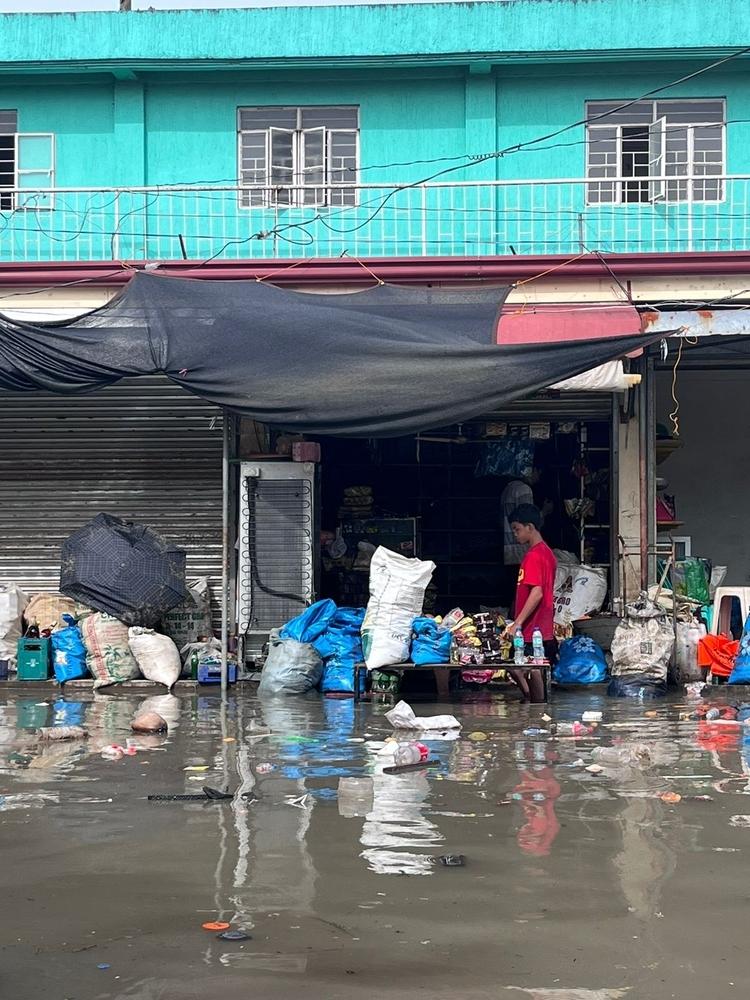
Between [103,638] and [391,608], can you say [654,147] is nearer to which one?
[391,608]

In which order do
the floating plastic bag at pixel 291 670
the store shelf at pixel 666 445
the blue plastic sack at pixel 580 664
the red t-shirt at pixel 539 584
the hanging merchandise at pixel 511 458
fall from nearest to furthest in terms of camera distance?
the red t-shirt at pixel 539 584, the floating plastic bag at pixel 291 670, the blue plastic sack at pixel 580 664, the store shelf at pixel 666 445, the hanging merchandise at pixel 511 458

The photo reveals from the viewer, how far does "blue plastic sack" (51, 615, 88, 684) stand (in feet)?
41.4

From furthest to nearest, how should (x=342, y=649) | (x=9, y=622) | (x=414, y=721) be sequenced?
(x=9, y=622) → (x=342, y=649) → (x=414, y=721)

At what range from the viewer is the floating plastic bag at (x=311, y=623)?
12180mm

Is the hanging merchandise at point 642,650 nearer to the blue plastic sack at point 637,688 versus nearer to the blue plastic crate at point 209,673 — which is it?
the blue plastic sack at point 637,688

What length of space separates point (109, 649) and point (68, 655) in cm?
46

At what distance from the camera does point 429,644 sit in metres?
11.1

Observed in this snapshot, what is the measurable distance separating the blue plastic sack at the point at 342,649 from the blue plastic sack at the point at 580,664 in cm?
193

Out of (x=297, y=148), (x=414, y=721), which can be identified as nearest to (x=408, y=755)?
(x=414, y=721)

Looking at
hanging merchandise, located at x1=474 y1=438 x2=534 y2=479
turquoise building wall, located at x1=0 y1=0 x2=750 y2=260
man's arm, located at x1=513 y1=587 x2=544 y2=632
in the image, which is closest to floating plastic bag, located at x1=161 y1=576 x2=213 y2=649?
hanging merchandise, located at x1=474 y1=438 x2=534 y2=479

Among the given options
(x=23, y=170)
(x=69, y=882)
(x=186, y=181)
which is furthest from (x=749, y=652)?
(x=23, y=170)

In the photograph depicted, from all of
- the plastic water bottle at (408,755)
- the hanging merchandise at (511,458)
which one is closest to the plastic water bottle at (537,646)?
the plastic water bottle at (408,755)

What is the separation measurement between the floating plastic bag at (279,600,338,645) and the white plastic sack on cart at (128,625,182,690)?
109 centimetres

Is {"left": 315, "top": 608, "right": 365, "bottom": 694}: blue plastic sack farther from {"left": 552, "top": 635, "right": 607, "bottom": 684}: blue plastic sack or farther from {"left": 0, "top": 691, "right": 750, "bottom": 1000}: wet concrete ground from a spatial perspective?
{"left": 0, "top": 691, "right": 750, "bottom": 1000}: wet concrete ground
